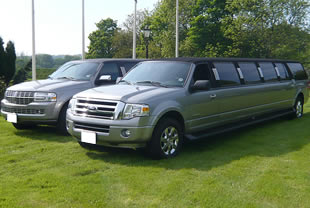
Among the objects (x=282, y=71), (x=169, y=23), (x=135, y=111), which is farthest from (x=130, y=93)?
(x=169, y=23)

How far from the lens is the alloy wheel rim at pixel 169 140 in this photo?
634 centimetres

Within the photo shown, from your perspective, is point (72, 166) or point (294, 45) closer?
point (72, 166)

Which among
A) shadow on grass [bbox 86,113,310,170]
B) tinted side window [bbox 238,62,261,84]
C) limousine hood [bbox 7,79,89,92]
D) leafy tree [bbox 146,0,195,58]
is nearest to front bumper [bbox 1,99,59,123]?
limousine hood [bbox 7,79,89,92]

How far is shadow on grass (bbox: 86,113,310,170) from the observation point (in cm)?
619

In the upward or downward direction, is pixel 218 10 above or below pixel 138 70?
above

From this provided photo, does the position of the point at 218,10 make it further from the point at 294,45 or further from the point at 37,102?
the point at 37,102

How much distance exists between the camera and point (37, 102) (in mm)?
8117

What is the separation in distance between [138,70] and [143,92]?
1.43 m

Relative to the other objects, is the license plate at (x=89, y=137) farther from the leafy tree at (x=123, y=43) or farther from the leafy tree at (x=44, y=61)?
the leafy tree at (x=44, y=61)

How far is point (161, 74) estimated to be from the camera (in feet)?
23.5

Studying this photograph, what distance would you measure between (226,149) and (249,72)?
2.64 metres

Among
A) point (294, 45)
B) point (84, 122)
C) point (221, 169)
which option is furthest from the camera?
point (294, 45)

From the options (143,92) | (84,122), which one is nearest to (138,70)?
(143,92)

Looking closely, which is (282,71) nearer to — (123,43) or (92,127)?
(92,127)
